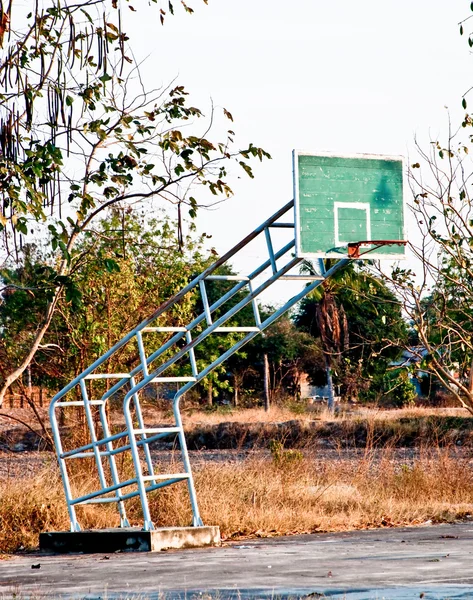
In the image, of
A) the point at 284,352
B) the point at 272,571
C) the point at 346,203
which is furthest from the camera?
the point at 284,352

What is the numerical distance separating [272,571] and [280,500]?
4750mm

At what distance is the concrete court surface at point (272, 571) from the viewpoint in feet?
25.4

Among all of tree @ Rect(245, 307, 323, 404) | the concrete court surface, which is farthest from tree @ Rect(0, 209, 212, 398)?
tree @ Rect(245, 307, 323, 404)

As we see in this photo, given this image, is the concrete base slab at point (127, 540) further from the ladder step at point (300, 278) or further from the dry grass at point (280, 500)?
the ladder step at point (300, 278)

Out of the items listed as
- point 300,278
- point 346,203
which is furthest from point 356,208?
point 300,278

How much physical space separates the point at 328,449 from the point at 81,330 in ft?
51.4

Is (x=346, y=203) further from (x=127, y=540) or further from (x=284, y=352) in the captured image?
(x=284, y=352)

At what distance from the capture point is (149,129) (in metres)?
10.7

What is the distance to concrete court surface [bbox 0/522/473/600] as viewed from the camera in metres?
7.75

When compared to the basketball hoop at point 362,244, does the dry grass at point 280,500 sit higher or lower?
lower

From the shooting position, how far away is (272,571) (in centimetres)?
905

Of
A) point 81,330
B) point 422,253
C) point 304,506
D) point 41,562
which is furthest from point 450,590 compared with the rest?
point 81,330

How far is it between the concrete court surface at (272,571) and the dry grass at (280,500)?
0.91m

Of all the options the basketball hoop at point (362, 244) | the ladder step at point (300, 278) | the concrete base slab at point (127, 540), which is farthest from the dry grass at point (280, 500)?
the basketball hoop at point (362, 244)
